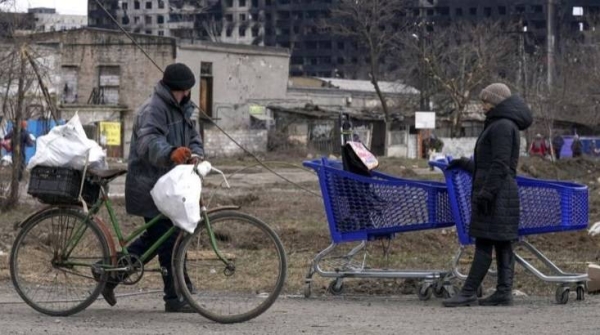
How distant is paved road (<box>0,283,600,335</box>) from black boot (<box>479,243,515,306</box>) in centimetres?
13

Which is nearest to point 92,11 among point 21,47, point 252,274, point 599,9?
point 599,9

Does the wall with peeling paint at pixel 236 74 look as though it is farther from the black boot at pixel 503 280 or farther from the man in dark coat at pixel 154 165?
the man in dark coat at pixel 154 165

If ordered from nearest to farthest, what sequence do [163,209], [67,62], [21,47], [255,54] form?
[163,209] → [21,47] → [67,62] → [255,54]

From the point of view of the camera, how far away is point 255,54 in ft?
237

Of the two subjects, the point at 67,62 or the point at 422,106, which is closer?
the point at 67,62

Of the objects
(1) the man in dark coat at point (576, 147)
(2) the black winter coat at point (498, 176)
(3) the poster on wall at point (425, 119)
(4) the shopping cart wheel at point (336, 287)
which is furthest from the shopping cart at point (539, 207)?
(3) the poster on wall at point (425, 119)

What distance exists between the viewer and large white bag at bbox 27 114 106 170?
8.97 meters

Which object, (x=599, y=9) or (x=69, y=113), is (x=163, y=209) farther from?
(x=599, y=9)

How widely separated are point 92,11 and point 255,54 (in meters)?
44.5

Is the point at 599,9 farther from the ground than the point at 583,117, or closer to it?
farther from the ground

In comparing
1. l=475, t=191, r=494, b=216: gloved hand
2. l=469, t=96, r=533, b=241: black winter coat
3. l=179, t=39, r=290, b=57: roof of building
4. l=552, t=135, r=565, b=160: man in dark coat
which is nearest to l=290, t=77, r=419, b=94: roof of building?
l=179, t=39, r=290, b=57: roof of building

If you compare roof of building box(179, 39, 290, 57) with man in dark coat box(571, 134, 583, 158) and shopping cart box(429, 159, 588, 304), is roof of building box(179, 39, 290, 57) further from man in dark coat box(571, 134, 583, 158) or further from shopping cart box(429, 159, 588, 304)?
shopping cart box(429, 159, 588, 304)

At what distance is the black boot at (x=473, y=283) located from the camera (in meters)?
9.77

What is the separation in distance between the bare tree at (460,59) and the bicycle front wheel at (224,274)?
197ft
